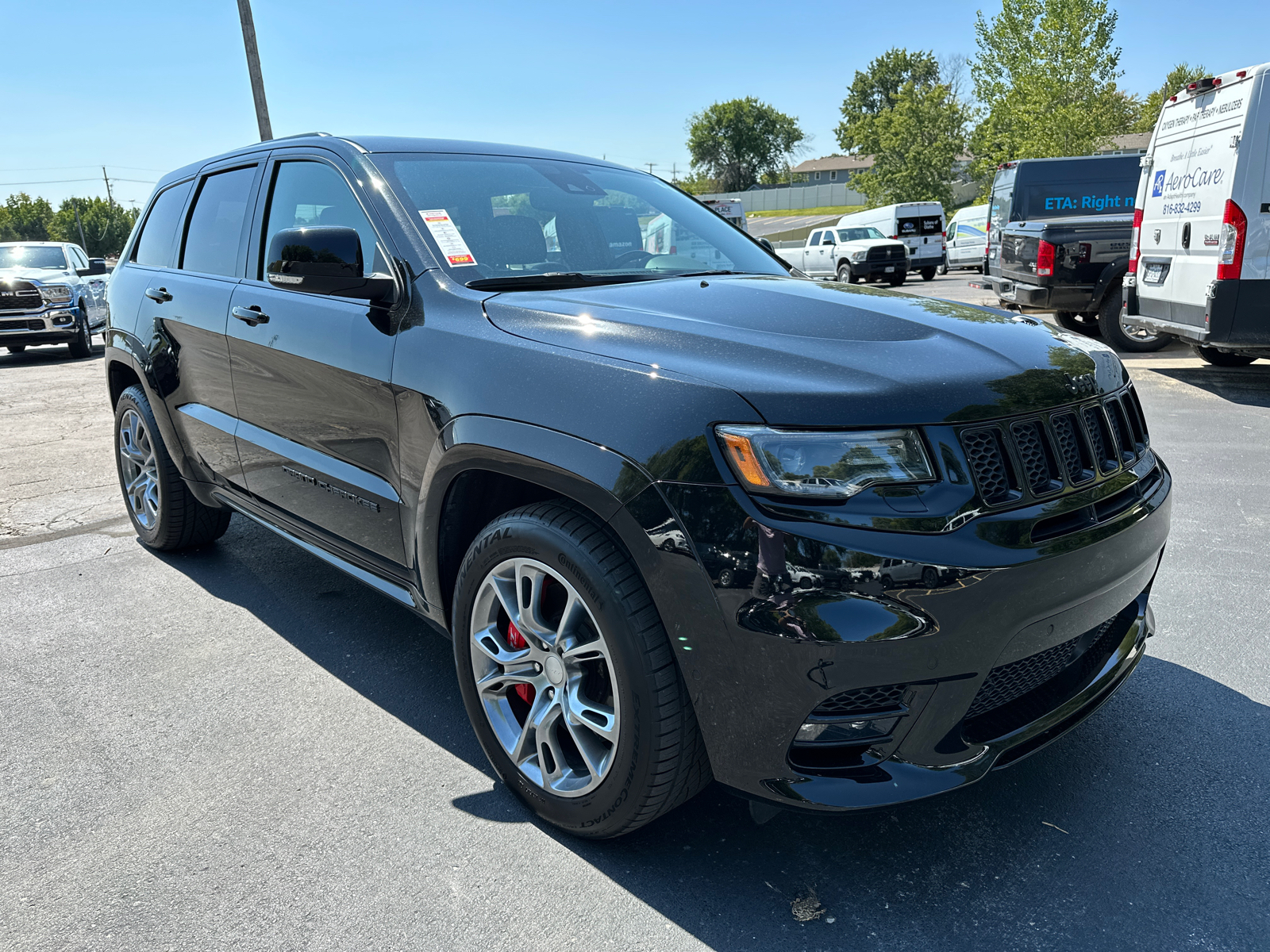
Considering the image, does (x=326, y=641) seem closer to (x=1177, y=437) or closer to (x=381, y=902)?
(x=381, y=902)

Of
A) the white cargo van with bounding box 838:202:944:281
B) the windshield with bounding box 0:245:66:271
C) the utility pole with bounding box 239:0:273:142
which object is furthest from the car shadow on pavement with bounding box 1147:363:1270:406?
the white cargo van with bounding box 838:202:944:281

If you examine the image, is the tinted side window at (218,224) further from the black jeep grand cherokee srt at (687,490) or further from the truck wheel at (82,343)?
the truck wheel at (82,343)

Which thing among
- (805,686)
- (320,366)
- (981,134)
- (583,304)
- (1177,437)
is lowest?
(1177,437)

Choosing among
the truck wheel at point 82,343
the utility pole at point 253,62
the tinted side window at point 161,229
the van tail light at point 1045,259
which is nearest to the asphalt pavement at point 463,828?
the tinted side window at point 161,229

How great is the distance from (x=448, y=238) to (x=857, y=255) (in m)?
23.5

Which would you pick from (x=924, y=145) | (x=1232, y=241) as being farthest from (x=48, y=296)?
(x=924, y=145)

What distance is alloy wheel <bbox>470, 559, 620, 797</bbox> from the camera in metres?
2.21

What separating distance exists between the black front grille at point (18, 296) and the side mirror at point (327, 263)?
13763 millimetres

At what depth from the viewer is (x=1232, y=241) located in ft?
23.9

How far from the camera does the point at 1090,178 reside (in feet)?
43.0

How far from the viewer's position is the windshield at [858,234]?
25683mm

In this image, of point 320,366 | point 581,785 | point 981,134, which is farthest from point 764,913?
point 981,134

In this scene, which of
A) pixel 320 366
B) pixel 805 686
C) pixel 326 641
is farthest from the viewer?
pixel 326 641

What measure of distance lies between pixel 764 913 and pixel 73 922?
5.16 feet
